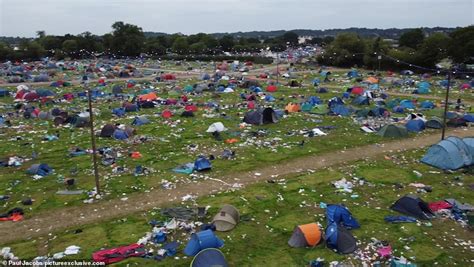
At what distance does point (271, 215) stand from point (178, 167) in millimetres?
7053

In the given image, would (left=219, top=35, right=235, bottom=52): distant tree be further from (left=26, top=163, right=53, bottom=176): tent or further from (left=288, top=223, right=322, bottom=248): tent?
(left=288, top=223, right=322, bottom=248): tent

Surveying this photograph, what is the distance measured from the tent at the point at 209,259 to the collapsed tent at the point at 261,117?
1839cm

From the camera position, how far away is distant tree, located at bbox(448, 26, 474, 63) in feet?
190

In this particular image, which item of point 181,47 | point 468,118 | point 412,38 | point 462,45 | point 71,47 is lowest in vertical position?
point 468,118

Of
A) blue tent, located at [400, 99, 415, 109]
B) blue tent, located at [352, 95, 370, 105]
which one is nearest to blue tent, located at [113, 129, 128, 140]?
blue tent, located at [352, 95, 370, 105]

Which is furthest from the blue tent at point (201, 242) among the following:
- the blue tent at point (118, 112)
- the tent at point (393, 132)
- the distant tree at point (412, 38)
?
the distant tree at point (412, 38)

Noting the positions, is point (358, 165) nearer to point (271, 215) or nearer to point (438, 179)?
point (438, 179)

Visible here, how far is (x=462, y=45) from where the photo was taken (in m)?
59.0

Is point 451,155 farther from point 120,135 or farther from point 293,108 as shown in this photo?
point 120,135

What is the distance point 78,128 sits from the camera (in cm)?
3002

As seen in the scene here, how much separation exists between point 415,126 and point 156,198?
19.4 m

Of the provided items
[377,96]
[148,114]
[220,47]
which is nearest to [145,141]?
[148,114]

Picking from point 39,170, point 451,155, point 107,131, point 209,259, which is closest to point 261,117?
point 107,131

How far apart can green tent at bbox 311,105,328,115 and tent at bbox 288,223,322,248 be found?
2091 centimetres
